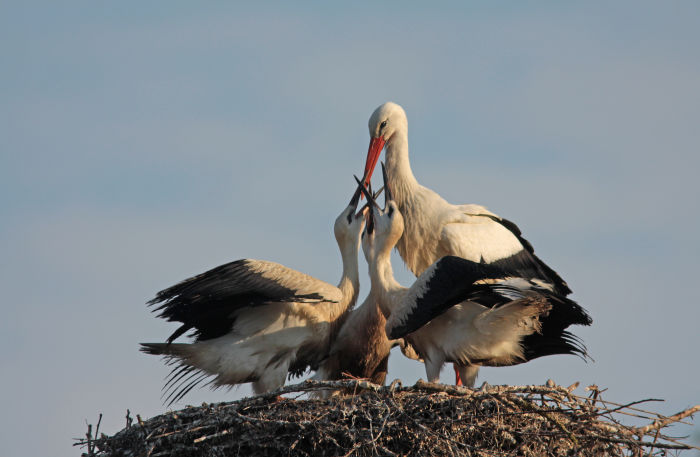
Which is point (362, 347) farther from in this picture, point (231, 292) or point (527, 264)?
point (527, 264)

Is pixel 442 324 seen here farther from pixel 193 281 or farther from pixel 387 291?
pixel 193 281

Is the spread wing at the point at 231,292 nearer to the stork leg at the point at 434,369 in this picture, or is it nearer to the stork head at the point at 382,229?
the stork head at the point at 382,229

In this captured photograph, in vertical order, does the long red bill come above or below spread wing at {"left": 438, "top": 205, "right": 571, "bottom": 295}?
above

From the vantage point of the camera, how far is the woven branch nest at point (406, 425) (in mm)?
7008

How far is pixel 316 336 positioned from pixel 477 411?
201 centimetres

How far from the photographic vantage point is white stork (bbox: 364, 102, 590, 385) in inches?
353

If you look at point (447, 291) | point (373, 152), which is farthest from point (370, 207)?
point (447, 291)

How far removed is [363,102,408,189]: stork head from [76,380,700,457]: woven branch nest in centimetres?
285

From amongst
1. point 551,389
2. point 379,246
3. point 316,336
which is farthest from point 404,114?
point 551,389

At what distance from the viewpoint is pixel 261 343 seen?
8656 mm

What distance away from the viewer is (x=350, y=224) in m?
9.39

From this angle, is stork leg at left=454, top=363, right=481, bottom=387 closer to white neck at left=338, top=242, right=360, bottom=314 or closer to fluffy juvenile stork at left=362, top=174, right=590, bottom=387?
fluffy juvenile stork at left=362, top=174, right=590, bottom=387

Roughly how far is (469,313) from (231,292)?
5.69 ft

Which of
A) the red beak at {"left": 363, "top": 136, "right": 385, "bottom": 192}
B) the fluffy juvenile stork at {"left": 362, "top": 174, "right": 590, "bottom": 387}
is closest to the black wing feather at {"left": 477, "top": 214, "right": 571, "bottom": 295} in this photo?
the fluffy juvenile stork at {"left": 362, "top": 174, "right": 590, "bottom": 387}
